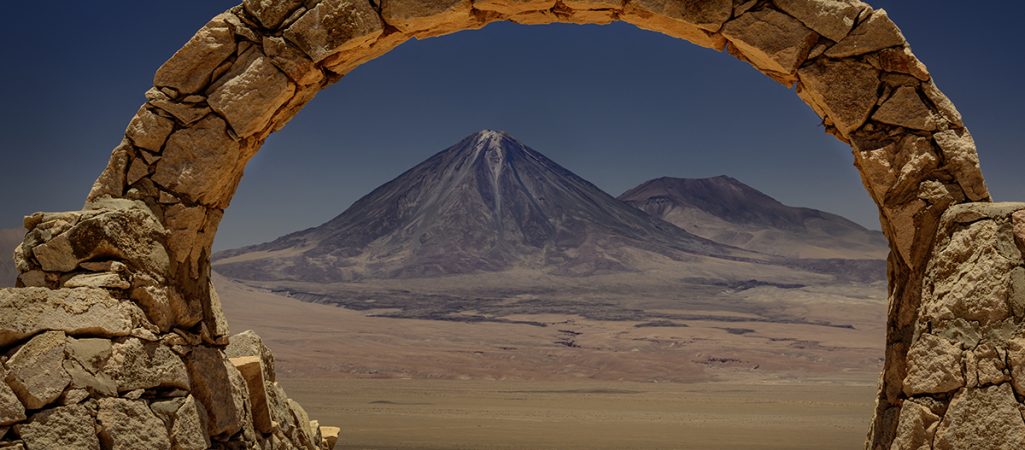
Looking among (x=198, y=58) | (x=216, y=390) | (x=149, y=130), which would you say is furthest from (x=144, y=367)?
(x=198, y=58)

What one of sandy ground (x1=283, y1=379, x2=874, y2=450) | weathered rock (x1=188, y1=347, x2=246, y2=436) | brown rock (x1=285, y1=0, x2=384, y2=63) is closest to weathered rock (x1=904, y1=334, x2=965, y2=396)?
brown rock (x1=285, y1=0, x2=384, y2=63)

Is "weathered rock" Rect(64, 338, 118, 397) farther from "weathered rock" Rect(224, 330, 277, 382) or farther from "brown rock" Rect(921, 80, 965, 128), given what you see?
"brown rock" Rect(921, 80, 965, 128)

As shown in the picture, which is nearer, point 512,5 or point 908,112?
point 908,112

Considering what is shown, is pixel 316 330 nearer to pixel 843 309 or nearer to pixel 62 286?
pixel 843 309

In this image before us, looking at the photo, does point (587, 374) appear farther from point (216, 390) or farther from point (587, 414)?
point (216, 390)

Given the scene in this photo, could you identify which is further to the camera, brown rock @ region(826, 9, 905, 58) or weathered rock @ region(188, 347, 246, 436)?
weathered rock @ region(188, 347, 246, 436)

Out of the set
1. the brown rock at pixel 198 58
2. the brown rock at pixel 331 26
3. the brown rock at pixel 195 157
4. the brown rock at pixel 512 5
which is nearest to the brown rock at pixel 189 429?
the brown rock at pixel 195 157
